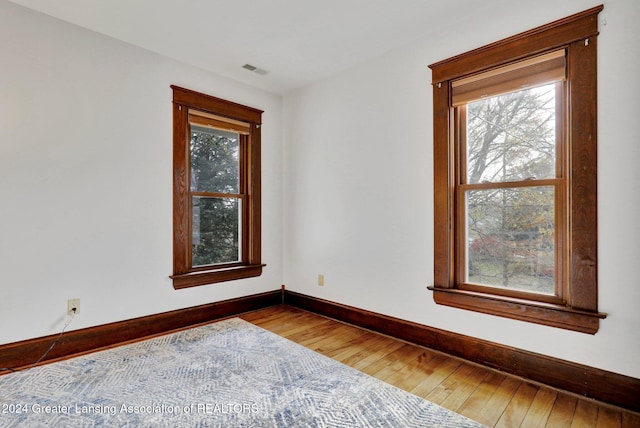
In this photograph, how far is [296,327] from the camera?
3105mm

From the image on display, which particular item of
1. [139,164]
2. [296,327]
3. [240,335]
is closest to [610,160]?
[296,327]

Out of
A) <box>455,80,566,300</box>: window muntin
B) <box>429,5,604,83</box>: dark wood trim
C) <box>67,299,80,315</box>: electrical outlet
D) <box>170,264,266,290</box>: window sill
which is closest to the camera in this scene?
<box>429,5,604,83</box>: dark wood trim

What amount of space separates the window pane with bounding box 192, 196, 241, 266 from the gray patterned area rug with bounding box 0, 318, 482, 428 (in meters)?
1.00

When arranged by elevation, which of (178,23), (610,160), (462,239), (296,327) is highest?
(178,23)

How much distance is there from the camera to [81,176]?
2.49m

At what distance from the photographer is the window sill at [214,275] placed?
3039mm

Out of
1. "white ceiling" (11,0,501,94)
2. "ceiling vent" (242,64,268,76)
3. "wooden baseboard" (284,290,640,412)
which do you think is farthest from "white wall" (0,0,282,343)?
"wooden baseboard" (284,290,640,412)

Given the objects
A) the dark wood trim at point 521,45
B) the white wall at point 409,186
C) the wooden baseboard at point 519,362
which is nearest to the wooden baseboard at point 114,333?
the white wall at point 409,186

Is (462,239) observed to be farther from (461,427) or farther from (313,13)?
Result: (313,13)

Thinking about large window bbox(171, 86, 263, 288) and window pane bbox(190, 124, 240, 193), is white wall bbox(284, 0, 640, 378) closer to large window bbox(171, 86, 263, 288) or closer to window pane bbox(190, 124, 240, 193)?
large window bbox(171, 86, 263, 288)

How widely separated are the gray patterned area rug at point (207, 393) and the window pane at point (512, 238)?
104 centimetres

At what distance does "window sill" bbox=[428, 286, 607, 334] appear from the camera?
189 centimetres

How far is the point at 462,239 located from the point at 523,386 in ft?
3.36

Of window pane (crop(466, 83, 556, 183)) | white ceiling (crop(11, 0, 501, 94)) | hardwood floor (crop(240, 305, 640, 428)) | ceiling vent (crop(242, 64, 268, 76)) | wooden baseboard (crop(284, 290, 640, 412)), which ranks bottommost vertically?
hardwood floor (crop(240, 305, 640, 428))
